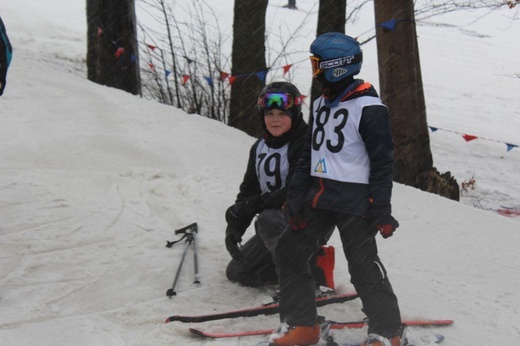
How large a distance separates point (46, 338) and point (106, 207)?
231 cm

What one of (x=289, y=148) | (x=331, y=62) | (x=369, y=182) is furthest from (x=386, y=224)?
(x=289, y=148)

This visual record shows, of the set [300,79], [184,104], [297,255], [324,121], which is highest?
[300,79]

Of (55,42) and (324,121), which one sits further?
(55,42)

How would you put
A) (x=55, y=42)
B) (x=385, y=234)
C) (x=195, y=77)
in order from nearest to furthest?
1. (x=385, y=234)
2. (x=195, y=77)
3. (x=55, y=42)

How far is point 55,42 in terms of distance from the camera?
56.5 feet

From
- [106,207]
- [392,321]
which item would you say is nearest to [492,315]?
[392,321]

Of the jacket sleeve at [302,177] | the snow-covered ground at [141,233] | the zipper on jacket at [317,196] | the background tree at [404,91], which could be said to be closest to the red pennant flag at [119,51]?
the snow-covered ground at [141,233]

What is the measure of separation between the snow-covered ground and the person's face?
3.67 feet

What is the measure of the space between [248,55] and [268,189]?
5552mm

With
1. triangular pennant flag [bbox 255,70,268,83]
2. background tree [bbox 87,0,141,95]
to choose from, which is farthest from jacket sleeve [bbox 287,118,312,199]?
background tree [bbox 87,0,141,95]

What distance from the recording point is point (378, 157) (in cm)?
322

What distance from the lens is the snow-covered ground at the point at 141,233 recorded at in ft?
12.9

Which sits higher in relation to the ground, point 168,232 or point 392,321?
point 168,232

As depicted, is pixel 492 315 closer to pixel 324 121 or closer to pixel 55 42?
pixel 324 121
